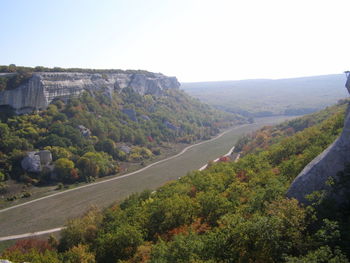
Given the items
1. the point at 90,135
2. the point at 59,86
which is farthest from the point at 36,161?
the point at 59,86

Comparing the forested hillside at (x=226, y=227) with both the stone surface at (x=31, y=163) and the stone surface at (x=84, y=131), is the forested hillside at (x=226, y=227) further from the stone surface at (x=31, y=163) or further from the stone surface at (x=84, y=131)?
the stone surface at (x=84, y=131)

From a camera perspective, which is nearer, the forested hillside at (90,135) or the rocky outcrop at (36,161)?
the rocky outcrop at (36,161)

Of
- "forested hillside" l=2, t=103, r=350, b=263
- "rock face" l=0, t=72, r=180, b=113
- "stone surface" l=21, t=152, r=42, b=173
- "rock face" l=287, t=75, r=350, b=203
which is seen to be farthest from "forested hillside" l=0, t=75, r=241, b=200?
"rock face" l=287, t=75, r=350, b=203

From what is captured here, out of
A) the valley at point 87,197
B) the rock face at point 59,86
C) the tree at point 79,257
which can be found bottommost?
the valley at point 87,197

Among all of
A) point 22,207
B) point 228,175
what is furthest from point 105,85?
point 228,175

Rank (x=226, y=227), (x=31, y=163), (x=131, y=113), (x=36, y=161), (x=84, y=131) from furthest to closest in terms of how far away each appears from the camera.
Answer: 1. (x=131, y=113)
2. (x=84, y=131)
3. (x=36, y=161)
4. (x=31, y=163)
5. (x=226, y=227)

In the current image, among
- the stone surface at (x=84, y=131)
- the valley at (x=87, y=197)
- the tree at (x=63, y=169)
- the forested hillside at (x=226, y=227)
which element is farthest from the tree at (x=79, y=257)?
the stone surface at (x=84, y=131)

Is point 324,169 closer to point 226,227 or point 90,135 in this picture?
point 226,227
